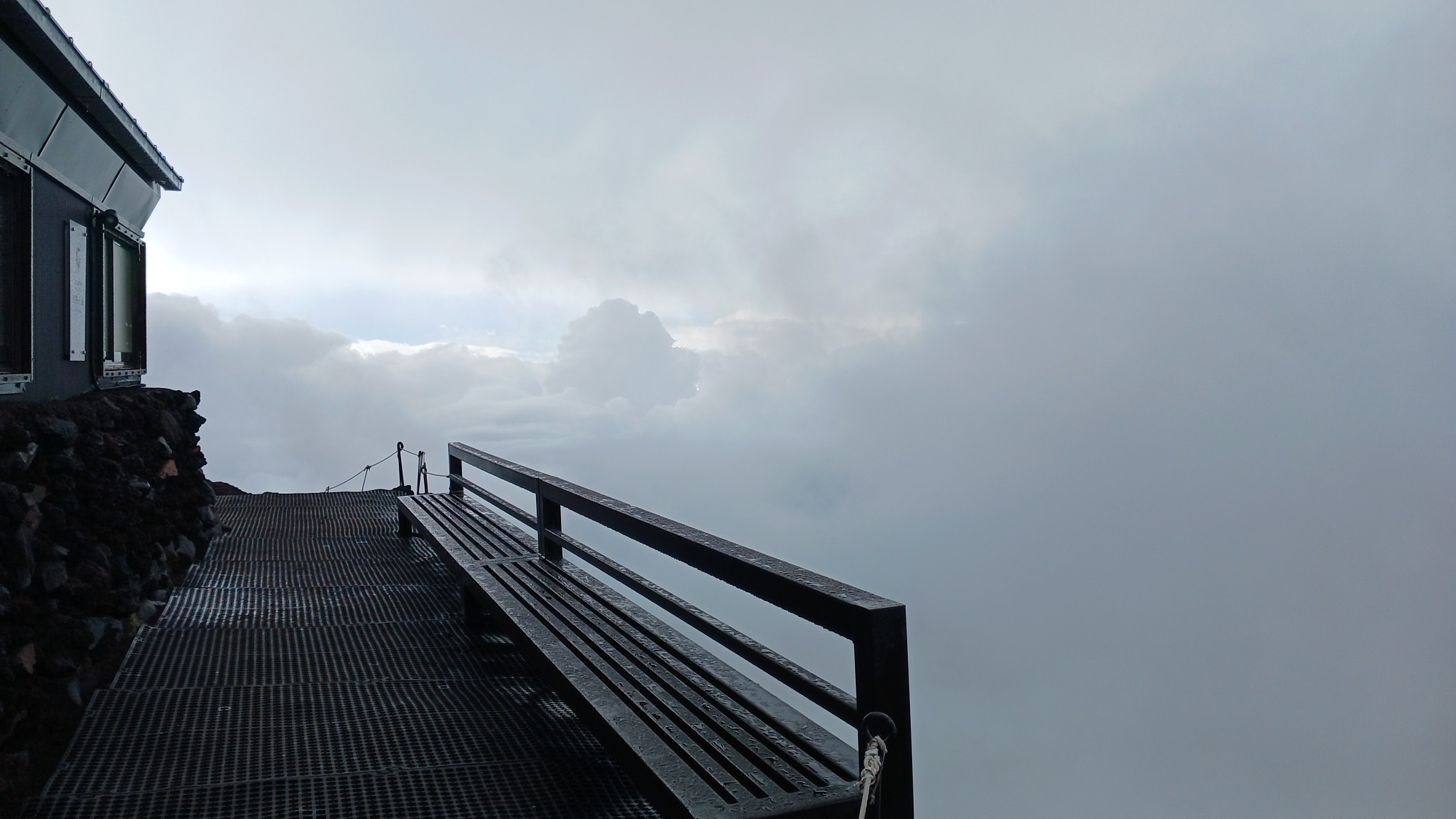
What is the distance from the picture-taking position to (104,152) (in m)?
6.82

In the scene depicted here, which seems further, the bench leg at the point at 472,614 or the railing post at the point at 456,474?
the railing post at the point at 456,474

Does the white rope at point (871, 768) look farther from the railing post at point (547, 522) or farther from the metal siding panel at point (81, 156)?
the metal siding panel at point (81, 156)

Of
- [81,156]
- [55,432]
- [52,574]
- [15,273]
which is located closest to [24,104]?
Result: [15,273]

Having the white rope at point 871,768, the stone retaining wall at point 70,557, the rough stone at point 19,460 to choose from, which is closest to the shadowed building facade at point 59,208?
the stone retaining wall at point 70,557

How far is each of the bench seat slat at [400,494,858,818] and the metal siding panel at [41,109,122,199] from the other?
4.01 meters

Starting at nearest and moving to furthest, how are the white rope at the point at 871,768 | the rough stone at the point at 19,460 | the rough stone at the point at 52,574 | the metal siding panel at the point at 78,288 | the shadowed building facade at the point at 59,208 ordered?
the white rope at the point at 871,768 < the rough stone at the point at 19,460 < the rough stone at the point at 52,574 < the shadowed building facade at the point at 59,208 < the metal siding panel at the point at 78,288

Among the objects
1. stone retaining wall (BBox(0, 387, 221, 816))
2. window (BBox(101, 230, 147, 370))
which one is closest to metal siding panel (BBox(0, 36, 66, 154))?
stone retaining wall (BBox(0, 387, 221, 816))

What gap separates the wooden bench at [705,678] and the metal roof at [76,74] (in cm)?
351

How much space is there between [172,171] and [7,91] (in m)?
4.38

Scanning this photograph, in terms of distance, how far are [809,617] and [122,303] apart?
827 centimetres

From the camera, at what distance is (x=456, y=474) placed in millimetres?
8734

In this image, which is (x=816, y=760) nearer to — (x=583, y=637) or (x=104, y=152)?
(x=583, y=637)

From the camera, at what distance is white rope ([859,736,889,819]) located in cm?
209

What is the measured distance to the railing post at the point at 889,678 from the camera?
2188 millimetres
